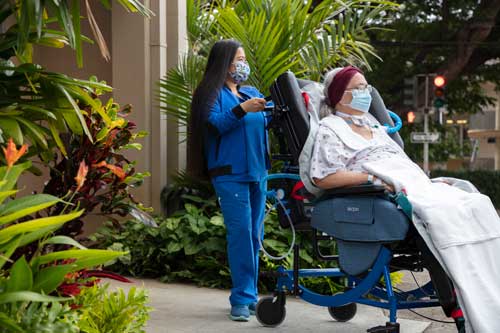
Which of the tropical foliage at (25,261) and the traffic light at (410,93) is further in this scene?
the traffic light at (410,93)

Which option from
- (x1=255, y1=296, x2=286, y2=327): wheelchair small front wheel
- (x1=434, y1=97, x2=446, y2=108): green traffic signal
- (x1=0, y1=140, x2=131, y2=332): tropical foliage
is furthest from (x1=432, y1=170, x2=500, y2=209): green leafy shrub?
(x1=0, y1=140, x2=131, y2=332): tropical foliage

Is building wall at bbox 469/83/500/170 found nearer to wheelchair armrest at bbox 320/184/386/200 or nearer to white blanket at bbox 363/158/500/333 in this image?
wheelchair armrest at bbox 320/184/386/200

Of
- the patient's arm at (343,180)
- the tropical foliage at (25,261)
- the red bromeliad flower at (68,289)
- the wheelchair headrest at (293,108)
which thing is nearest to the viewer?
the tropical foliage at (25,261)

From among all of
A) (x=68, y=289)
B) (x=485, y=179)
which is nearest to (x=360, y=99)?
(x=68, y=289)

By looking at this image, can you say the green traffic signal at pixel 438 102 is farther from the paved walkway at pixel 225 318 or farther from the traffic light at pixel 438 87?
the paved walkway at pixel 225 318

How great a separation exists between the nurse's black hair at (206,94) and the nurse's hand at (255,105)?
0.34m

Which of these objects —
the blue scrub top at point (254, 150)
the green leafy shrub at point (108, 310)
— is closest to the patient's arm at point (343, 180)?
the blue scrub top at point (254, 150)

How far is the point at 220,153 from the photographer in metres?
5.41

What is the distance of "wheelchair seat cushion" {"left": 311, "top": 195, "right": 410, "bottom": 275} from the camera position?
412cm

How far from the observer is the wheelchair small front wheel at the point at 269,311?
5105mm

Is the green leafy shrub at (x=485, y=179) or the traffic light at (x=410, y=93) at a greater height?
the traffic light at (x=410, y=93)

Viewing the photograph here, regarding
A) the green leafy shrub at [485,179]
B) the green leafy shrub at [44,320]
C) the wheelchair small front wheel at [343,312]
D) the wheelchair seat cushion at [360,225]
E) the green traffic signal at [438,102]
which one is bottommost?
the green leafy shrub at [485,179]

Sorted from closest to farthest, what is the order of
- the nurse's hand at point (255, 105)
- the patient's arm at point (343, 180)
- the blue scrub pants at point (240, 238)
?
the patient's arm at point (343, 180)
the nurse's hand at point (255, 105)
the blue scrub pants at point (240, 238)

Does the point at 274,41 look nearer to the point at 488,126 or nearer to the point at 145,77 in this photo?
the point at 145,77
